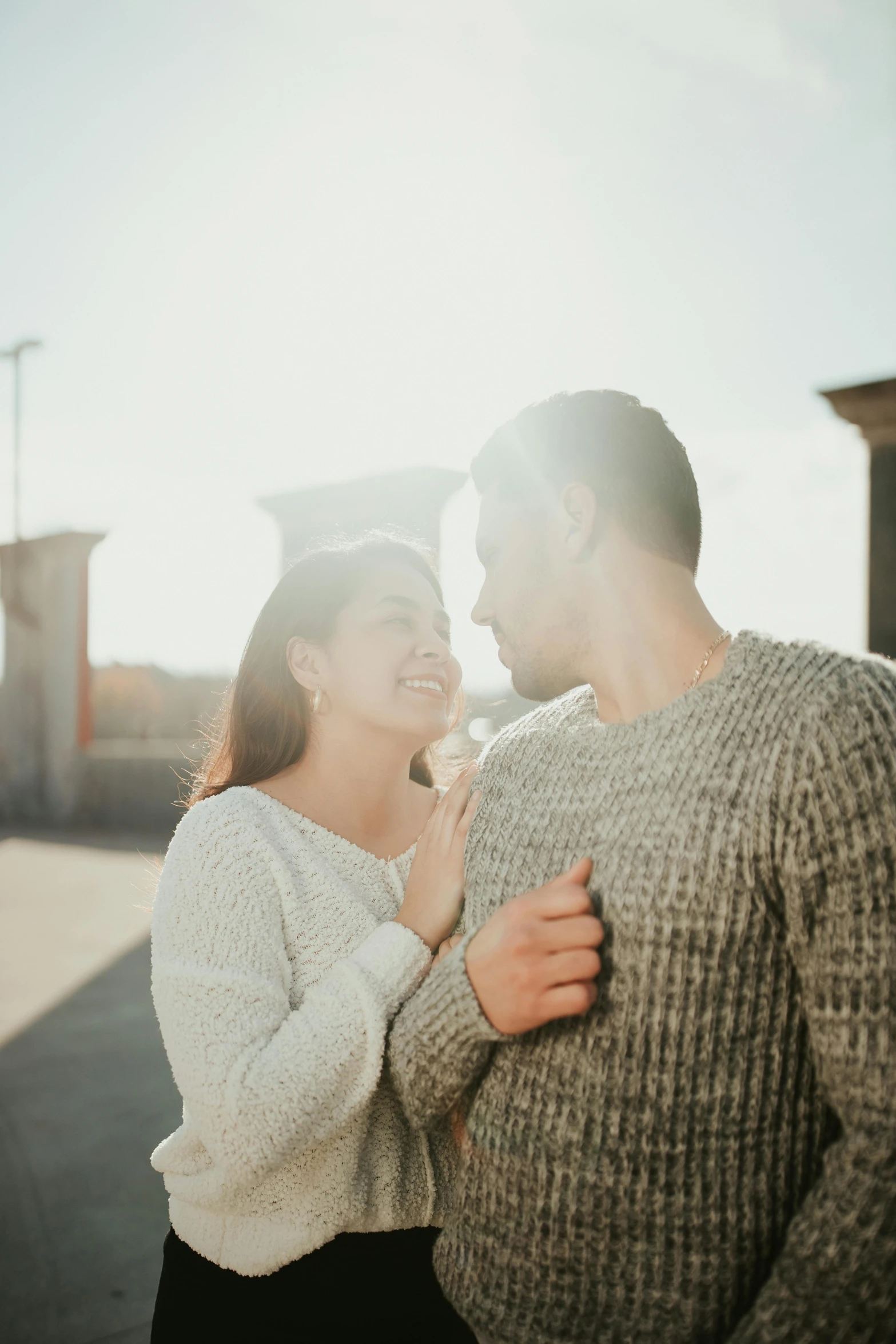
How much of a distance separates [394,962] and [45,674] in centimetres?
1182

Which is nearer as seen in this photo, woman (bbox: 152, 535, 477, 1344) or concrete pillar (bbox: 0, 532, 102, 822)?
woman (bbox: 152, 535, 477, 1344)

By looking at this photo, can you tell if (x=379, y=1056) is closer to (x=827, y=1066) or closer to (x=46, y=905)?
(x=827, y=1066)

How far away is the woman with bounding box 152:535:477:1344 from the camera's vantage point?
129 centimetres

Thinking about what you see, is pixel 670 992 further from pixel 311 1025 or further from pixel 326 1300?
pixel 326 1300

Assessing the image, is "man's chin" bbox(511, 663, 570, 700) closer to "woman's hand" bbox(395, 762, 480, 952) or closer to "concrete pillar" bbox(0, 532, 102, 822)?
"woman's hand" bbox(395, 762, 480, 952)

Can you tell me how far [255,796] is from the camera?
1.62 meters

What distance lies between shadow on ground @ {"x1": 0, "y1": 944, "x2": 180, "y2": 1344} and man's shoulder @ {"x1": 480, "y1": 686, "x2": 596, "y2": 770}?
6.87 ft

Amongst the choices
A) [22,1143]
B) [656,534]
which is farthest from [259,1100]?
[22,1143]

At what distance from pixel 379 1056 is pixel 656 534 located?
82 centimetres

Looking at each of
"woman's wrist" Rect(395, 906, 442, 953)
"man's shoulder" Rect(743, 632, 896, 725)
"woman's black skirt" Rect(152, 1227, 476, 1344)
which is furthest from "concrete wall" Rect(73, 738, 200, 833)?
"man's shoulder" Rect(743, 632, 896, 725)

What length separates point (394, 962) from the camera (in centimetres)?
138

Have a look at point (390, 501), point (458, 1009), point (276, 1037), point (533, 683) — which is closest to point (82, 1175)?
point (276, 1037)

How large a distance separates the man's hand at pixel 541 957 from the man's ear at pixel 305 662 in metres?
0.76

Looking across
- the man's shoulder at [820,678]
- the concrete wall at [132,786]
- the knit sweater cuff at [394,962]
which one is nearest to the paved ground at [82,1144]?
the knit sweater cuff at [394,962]
